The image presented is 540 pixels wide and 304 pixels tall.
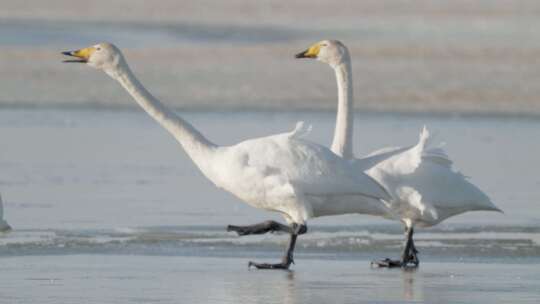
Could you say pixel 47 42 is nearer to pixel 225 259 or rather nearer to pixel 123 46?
pixel 123 46

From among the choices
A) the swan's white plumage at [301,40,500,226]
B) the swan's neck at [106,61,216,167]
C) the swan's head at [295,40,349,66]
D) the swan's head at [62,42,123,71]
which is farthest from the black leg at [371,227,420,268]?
the swan's head at [62,42,123,71]

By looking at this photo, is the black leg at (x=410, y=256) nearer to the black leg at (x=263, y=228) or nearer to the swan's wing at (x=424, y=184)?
the swan's wing at (x=424, y=184)

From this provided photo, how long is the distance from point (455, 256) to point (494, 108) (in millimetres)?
10607

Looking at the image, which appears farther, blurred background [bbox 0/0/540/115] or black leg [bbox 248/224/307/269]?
blurred background [bbox 0/0/540/115]

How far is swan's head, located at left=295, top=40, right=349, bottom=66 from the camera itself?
1103cm

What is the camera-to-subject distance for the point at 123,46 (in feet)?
90.3

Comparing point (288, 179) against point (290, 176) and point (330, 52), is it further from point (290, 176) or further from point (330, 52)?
→ point (330, 52)

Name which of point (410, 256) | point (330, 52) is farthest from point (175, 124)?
point (330, 52)

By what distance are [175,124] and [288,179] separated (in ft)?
2.94

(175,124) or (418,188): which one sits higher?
(175,124)

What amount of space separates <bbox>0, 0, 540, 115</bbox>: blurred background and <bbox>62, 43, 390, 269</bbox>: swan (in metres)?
10.3

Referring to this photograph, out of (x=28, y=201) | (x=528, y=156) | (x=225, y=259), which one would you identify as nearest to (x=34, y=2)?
(x=528, y=156)

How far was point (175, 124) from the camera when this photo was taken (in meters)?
9.49

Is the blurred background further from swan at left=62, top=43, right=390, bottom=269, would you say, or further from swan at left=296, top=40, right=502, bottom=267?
swan at left=62, top=43, right=390, bottom=269
